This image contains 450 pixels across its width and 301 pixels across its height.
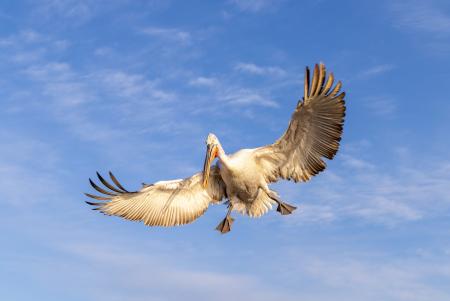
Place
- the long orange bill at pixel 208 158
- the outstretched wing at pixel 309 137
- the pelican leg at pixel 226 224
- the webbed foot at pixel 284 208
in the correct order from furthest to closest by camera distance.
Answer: the pelican leg at pixel 226 224
the webbed foot at pixel 284 208
the long orange bill at pixel 208 158
the outstretched wing at pixel 309 137

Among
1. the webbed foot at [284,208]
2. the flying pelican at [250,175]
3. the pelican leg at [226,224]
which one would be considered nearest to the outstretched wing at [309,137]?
the flying pelican at [250,175]

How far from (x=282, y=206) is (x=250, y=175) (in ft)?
3.89

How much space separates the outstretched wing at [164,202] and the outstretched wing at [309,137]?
5.49 ft

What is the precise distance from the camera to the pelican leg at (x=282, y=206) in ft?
48.9

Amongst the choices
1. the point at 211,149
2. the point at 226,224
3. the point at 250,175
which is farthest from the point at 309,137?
the point at 226,224

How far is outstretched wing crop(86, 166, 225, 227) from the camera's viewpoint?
15.6m

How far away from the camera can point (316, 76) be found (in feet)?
43.9

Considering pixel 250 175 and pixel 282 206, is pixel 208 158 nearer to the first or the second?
pixel 250 175

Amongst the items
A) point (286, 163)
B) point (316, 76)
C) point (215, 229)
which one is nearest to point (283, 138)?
point (286, 163)

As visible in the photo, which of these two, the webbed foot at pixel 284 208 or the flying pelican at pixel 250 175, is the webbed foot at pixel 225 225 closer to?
the flying pelican at pixel 250 175

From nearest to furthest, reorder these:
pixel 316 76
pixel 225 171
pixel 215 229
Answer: pixel 316 76
pixel 225 171
pixel 215 229

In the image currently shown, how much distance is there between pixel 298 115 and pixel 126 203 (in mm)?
4804

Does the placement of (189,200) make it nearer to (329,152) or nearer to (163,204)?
(163,204)

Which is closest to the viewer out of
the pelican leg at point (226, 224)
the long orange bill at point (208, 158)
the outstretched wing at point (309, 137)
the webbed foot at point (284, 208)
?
the outstretched wing at point (309, 137)
